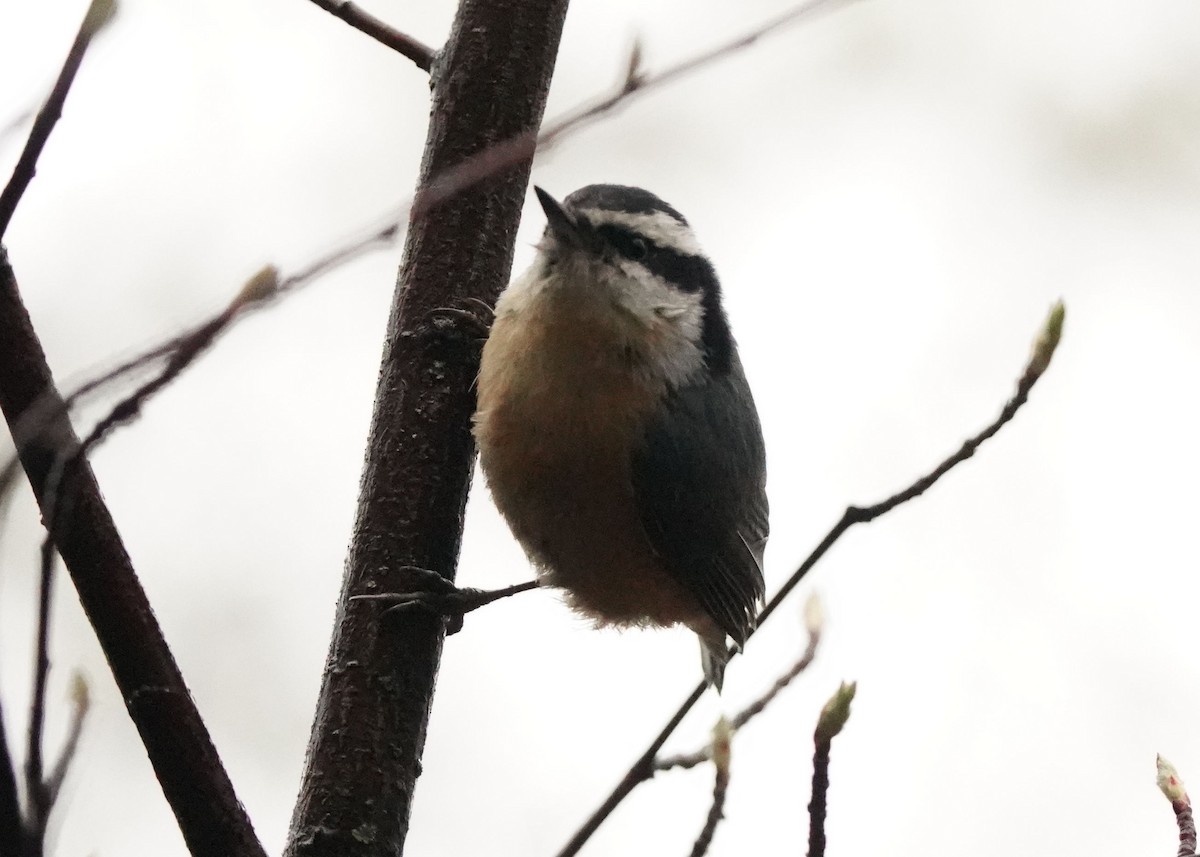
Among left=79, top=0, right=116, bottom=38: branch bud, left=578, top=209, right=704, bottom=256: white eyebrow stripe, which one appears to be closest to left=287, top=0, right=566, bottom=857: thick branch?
left=578, top=209, right=704, bottom=256: white eyebrow stripe

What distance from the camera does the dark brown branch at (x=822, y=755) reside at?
3.09 feet

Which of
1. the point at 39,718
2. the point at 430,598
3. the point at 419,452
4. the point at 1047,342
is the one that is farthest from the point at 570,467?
Answer: the point at 39,718

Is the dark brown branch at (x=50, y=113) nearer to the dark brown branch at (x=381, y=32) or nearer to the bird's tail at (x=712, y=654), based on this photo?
the dark brown branch at (x=381, y=32)

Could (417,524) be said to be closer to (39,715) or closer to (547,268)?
(547,268)

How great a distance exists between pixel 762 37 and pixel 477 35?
112cm

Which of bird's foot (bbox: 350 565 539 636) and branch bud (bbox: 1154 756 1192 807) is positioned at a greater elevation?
Answer: bird's foot (bbox: 350 565 539 636)

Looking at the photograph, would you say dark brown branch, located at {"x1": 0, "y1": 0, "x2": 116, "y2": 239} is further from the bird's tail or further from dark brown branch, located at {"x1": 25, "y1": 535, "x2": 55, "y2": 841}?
the bird's tail

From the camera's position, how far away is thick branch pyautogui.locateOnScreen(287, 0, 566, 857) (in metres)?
1.47

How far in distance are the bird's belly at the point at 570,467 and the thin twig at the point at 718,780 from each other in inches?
34.8

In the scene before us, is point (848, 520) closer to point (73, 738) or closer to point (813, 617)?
point (813, 617)

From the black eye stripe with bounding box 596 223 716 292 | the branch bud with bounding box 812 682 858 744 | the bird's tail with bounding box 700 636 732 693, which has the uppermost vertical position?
the black eye stripe with bounding box 596 223 716 292

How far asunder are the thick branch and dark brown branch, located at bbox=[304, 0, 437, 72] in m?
0.06

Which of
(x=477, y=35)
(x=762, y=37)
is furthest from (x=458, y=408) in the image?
(x=762, y=37)

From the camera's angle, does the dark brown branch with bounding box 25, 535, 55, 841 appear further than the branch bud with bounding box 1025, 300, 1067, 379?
No
